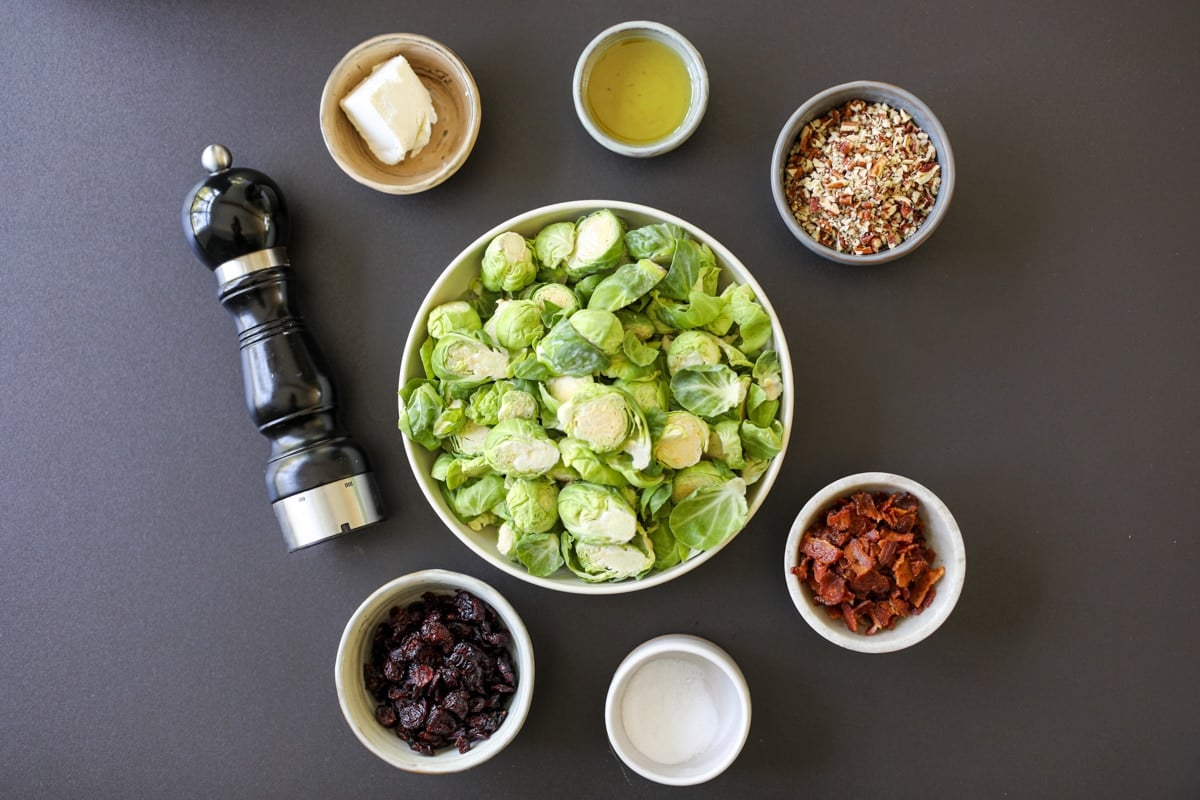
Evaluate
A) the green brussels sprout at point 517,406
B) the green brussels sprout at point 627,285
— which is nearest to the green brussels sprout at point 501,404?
the green brussels sprout at point 517,406

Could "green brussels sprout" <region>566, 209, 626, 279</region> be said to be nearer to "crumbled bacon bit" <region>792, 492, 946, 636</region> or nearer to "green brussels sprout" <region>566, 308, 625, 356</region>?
"green brussels sprout" <region>566, 308, 625, 356</region>

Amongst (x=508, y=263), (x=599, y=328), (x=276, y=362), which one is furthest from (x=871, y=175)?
(x=276, y=362)

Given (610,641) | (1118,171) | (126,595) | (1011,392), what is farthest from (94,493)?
(1118,171)

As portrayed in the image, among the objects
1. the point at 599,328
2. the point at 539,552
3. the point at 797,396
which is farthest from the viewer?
the point at 797,396

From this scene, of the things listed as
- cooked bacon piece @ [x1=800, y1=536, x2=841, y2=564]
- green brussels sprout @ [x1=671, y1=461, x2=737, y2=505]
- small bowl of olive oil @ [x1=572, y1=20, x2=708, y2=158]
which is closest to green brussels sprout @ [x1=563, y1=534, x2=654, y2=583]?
green brussels sprout @ [x1=671, y1=461, x2=737, y2=505]

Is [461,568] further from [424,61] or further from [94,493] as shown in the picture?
[424,61]

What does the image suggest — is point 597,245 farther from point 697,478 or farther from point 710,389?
point 697,478
